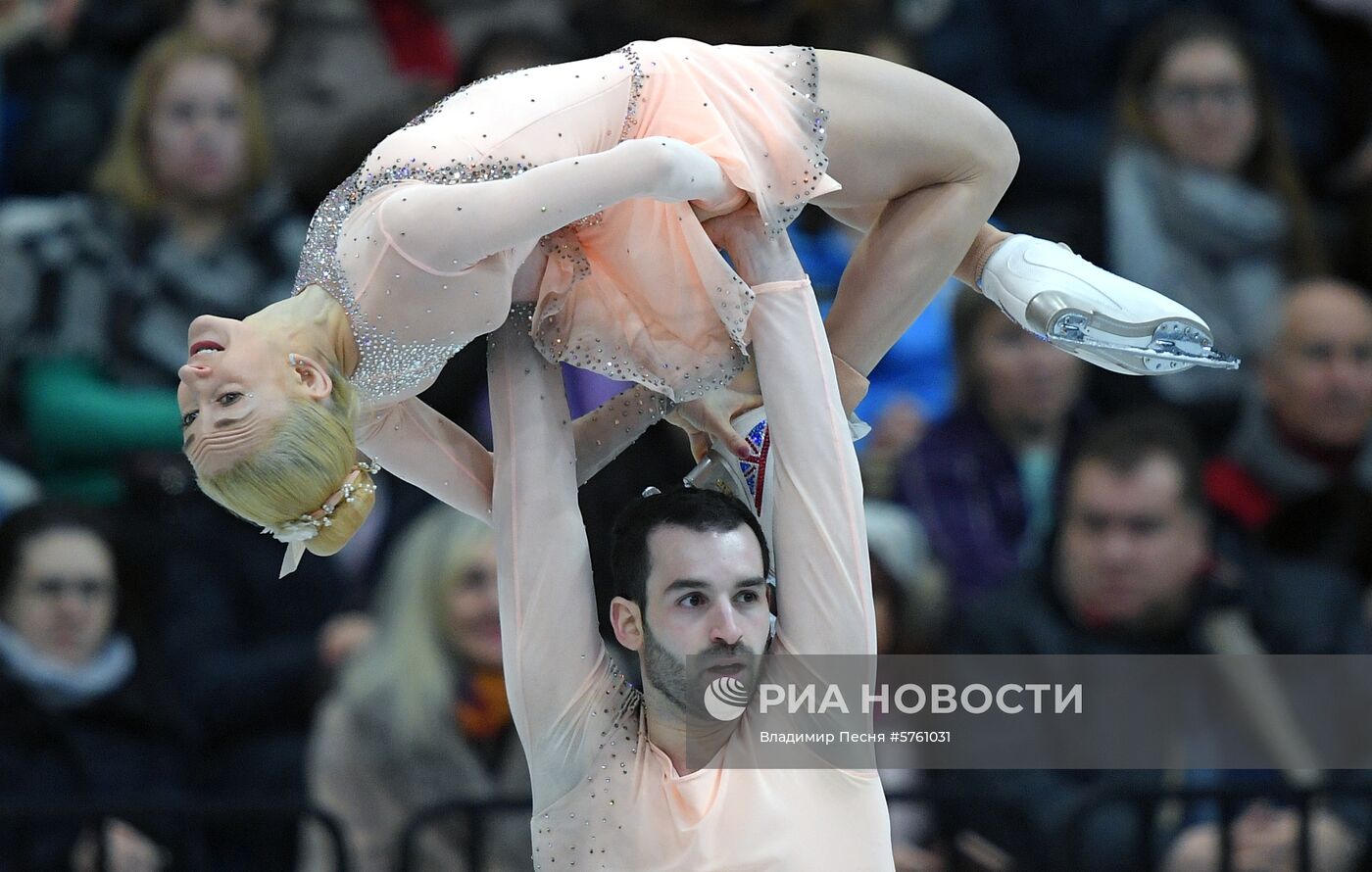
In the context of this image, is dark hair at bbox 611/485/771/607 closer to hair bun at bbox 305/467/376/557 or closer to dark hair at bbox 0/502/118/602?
hair bun at bbox 305/467/376/557

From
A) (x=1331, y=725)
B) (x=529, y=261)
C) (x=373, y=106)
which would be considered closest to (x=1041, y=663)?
(x=1331, y=725)

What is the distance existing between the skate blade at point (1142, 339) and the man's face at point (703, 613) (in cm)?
63

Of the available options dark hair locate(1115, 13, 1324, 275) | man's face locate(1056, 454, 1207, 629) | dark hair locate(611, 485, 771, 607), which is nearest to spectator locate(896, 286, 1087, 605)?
man's face locate(1056, 454, 1207, 629)

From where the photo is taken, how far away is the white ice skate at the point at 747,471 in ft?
11.1

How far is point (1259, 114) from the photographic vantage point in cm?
568

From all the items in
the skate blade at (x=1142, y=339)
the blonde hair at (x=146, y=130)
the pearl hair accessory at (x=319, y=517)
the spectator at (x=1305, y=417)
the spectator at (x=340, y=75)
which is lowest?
the pearl hair accessory at (x=319, y=517)

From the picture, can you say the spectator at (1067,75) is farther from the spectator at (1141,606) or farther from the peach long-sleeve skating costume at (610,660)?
the peach long-sleeve skating costume at (610,660)

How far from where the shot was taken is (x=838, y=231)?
5.40 metres

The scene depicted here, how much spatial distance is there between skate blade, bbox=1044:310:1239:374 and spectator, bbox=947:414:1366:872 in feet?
4.70

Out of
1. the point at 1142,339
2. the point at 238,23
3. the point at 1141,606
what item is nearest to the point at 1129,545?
the point at 1141,606

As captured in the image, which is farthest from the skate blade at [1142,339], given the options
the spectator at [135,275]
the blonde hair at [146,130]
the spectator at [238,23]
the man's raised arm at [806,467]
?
the spectator at [238,23]

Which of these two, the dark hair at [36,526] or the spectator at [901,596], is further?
the dark hair at [36,526]

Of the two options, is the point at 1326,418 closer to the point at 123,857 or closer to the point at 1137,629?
the point at 1137,629

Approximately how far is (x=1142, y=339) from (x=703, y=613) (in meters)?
0.86
